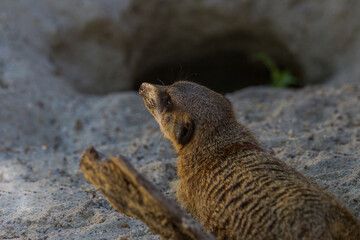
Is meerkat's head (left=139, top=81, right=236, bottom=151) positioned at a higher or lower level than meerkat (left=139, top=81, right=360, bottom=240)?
higher

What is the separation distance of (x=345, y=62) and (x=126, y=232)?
536cm

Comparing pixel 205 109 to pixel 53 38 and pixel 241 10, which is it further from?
pixel 241 10

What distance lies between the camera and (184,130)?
11.0 ft

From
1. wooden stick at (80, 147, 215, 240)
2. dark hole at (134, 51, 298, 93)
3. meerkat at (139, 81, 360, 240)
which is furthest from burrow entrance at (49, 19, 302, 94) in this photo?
wooden stick at (80, 147, 215, 240)

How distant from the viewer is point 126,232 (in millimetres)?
3209

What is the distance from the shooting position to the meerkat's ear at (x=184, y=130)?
331 centimetres

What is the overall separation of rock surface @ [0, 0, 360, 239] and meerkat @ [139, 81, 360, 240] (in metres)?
0.53

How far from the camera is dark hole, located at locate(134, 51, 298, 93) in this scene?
27.6 feet

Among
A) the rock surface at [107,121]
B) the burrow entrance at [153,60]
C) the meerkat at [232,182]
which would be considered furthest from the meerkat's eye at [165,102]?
the burrow entrance at [153,60]

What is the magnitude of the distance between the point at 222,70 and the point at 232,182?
605cm

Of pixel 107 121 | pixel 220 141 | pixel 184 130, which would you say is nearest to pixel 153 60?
pixel 107 121

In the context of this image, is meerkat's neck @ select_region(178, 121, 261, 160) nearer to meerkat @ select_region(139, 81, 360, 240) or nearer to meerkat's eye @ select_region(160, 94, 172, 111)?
meerkat @ select_region(139, 81, 360, 240)

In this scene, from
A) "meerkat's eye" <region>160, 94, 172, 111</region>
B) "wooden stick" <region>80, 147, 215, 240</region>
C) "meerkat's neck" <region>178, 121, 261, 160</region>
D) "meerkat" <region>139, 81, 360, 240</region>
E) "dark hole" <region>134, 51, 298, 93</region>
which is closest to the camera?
"wooden stick" <region>80, 147, 215, 240</region>

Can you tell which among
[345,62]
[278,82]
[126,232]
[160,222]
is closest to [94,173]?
[160,222]
